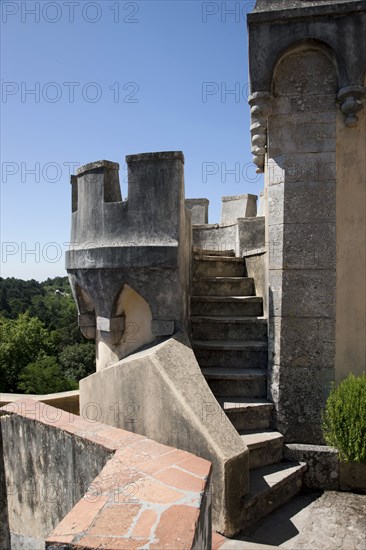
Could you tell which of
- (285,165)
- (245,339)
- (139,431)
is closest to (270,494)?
(139,431)

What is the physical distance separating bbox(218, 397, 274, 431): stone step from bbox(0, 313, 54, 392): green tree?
A: 24.6 m

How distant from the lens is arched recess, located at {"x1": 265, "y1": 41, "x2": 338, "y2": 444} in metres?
4.57

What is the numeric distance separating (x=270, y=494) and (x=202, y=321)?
222cm

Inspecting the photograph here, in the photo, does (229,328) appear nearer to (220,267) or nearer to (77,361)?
(220,267)

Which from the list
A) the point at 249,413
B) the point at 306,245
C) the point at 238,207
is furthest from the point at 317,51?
the point at 238,207

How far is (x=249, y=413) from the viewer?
15.0 ft

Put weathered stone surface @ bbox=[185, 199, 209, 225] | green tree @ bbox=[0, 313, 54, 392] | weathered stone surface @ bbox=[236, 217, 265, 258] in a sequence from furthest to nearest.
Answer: green tree @ bbox=[0, 313, 54, 392]
weathered stone surface @ bbox=[185, 199, 209, 225]
weathered stone surface @ bbox=[236, 217, 265, 258]

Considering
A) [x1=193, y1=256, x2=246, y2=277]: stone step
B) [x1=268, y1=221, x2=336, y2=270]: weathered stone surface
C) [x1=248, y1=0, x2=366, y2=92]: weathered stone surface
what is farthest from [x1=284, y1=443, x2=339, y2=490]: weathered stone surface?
[x1=248, y1=0, x2=366, y2=92]: weathered stone surface

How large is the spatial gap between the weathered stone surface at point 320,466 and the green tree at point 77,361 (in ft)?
88.3

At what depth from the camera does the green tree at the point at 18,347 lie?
87.7 feet

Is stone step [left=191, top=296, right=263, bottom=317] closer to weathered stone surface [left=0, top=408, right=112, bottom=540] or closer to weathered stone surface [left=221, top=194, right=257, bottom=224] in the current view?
weathered stone surface [left=0, top=408, right=112, bottom=540]

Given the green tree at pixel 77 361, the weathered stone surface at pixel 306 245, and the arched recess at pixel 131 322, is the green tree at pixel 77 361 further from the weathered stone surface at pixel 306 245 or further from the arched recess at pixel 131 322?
the weathered stone surface at pixel 306 245

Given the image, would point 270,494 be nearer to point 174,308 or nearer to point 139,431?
point 139,431

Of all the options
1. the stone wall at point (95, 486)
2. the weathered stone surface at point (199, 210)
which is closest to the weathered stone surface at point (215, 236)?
the weathered stone surface at point (199, 210)
